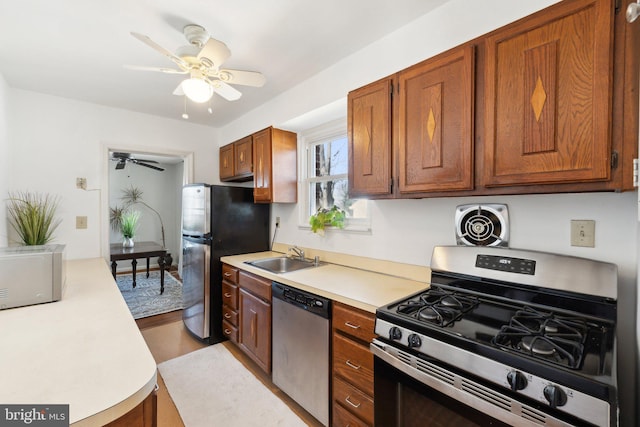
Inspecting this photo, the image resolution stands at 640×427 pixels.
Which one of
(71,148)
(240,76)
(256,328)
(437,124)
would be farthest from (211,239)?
(437,124)

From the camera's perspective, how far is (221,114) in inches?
128

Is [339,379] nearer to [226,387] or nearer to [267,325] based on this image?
[267,325]

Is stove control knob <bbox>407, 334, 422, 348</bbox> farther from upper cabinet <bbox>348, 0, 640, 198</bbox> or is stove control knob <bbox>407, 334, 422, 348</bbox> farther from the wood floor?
the wood floor

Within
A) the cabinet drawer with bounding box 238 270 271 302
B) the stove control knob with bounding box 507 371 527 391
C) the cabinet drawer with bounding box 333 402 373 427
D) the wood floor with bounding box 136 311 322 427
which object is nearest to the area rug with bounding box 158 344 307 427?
the wood floor with bounding box 136 311 322 427

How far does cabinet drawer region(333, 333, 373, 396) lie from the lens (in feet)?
4.69

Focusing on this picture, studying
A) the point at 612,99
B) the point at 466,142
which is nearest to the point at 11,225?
the point at 466,142

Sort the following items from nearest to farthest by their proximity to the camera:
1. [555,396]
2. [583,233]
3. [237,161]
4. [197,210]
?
[555,396], [583,233], [197,210], [237,161]

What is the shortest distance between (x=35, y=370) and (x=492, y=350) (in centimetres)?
140

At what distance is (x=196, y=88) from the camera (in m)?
1.65

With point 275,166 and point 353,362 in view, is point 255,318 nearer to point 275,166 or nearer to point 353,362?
point 353,362

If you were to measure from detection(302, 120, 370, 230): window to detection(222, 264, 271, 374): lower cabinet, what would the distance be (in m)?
0.80

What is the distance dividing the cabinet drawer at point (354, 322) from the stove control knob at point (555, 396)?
0.72 meters

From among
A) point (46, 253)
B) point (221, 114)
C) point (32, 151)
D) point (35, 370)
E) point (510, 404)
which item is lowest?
point (510, 404)

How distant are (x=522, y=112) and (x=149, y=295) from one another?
4.91 m
